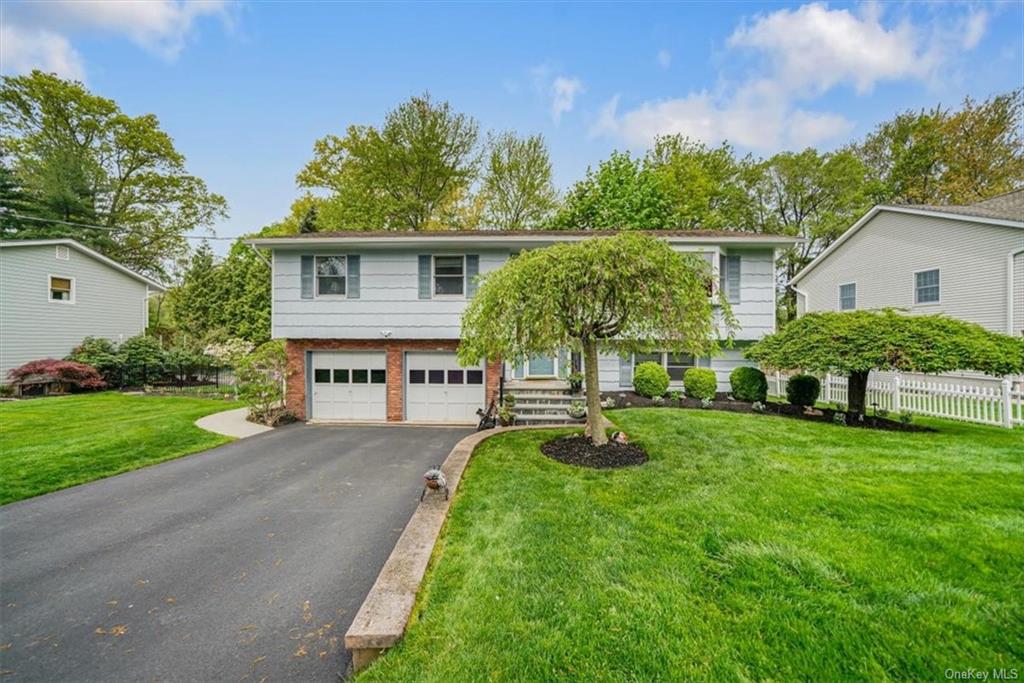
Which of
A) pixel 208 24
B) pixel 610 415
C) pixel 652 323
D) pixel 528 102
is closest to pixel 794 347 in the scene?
pixel 610 415

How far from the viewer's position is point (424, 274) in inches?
450

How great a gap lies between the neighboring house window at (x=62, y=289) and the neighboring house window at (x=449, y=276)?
53.7 feet

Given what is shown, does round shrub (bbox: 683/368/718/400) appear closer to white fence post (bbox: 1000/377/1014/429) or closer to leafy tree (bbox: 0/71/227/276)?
white fence post (bbox: 1000/377/1014/429)

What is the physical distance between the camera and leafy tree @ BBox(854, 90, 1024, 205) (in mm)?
20172

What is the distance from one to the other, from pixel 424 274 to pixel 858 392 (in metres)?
11.1

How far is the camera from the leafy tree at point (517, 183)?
2066 cm

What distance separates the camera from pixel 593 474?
563 centimetres

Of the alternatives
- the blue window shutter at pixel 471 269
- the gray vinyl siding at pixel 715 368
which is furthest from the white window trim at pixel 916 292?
the blue window shutter at pixel 471 269

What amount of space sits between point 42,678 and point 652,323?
6726 mm

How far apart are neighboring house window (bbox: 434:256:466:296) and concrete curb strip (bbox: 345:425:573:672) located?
758 cm

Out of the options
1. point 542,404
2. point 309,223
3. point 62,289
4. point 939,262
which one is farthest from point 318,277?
point 939,262

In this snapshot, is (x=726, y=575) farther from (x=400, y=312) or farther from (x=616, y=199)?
(x=616, y=199)

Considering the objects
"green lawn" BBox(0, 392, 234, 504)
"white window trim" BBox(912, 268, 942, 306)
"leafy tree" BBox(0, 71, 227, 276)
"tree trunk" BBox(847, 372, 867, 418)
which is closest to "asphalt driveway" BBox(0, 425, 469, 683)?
"green lawn" BBox(0, 392, 234, 504)

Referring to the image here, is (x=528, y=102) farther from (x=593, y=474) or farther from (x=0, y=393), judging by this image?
(x=0, y=393)
